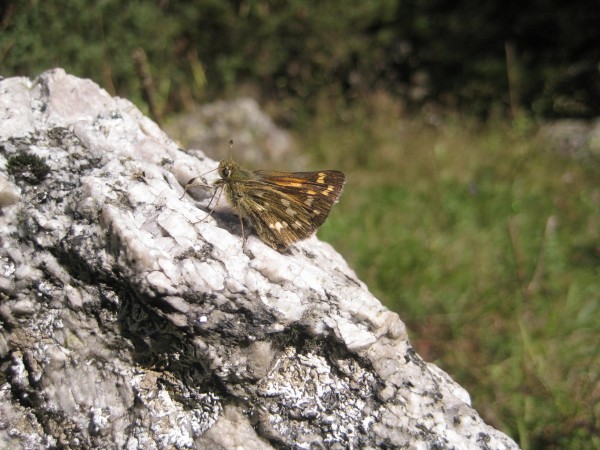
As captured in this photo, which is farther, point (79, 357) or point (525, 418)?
point (525, 418)

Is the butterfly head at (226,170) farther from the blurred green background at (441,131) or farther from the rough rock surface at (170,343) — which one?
the blurred green background at (441,131)

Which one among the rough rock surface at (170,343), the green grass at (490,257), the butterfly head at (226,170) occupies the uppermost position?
the green grass at (490,257)

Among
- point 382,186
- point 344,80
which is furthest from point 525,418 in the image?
point 344,80

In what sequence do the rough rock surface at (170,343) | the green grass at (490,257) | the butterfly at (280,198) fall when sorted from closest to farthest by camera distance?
the rough rock surface at (170,343) < the butterfly at (280,198) < the green grass at (490,257)

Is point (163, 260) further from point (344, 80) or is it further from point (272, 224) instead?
point (344, 80)

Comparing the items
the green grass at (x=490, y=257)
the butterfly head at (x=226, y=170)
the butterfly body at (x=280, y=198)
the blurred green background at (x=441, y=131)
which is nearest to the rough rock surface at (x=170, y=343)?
the butterfly body at (x=280, y=198)

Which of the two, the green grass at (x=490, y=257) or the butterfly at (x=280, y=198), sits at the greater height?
the green grass at (x=490, y=257)

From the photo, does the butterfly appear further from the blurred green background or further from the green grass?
the green grass

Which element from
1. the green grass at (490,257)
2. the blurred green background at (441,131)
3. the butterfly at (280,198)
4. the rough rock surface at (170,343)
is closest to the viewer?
the rough rock surface at (170,343)
